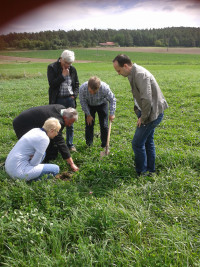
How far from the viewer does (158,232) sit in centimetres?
291

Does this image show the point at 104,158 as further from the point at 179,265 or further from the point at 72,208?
the point at 179,265

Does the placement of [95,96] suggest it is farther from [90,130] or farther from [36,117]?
[36,117]

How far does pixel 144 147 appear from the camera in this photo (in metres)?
4.14

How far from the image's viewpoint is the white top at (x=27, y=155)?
3936mm

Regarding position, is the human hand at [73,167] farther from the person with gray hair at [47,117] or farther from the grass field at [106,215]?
the grass field at [106,215]

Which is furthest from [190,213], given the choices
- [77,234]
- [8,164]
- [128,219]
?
[8,164]

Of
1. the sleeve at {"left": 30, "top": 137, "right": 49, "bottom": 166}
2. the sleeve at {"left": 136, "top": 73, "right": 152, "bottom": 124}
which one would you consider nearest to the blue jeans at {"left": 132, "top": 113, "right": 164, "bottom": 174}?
the sleeve at {"left": 136, "top": 73, "right": 152, "bottom": 124}

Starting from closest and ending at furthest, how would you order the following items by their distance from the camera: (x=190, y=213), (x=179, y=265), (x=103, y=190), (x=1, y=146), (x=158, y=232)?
(x=179, y=265), (x=158, y=232), (x=190, y=213), (x=103, y=190), (x=1, y=146)

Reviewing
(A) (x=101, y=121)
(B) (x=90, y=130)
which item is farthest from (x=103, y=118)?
(B) (x=90, y=130)

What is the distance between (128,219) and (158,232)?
0.39 metres

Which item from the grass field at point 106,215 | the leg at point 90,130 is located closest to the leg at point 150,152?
the grass field at point 106,215

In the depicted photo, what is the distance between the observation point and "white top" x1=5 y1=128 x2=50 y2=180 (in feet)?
12.9

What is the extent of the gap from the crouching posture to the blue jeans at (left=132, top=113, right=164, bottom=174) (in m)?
1.39

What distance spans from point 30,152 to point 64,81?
2.02 meters
